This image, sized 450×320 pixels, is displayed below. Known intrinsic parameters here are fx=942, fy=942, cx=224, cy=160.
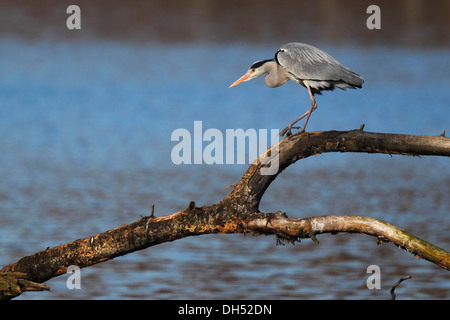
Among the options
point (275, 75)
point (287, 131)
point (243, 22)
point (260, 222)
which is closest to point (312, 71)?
point (275, 75)

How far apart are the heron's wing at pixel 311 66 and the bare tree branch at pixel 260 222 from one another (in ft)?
4.45

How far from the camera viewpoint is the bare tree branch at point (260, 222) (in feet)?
27.2

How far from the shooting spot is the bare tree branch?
8297 millimetres

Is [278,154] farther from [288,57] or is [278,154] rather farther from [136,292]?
[136,292]

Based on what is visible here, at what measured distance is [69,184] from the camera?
20.5 m

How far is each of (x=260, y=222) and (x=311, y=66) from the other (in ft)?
6.82

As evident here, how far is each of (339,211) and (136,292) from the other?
21.0 ft

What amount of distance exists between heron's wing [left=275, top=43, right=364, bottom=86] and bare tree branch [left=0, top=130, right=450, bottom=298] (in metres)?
1.36

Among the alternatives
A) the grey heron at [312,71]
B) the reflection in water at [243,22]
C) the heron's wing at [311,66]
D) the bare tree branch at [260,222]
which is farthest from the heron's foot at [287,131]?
the reflection in water at [243,22]

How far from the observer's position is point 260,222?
864 cm

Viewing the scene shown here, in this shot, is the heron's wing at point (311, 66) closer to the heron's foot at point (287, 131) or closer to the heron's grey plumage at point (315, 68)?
the heron's grey plumage at point (315, 68)

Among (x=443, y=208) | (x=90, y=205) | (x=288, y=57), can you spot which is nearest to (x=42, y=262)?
(x=288, y=57)

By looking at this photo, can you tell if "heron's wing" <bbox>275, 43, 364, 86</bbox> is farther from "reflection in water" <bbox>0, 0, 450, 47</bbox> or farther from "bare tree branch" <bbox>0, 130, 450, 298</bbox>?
"reflection in water" <bbox>0, 0, 450, 47</bbox>

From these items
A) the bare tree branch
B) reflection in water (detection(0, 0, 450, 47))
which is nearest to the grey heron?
the bare tree branch
